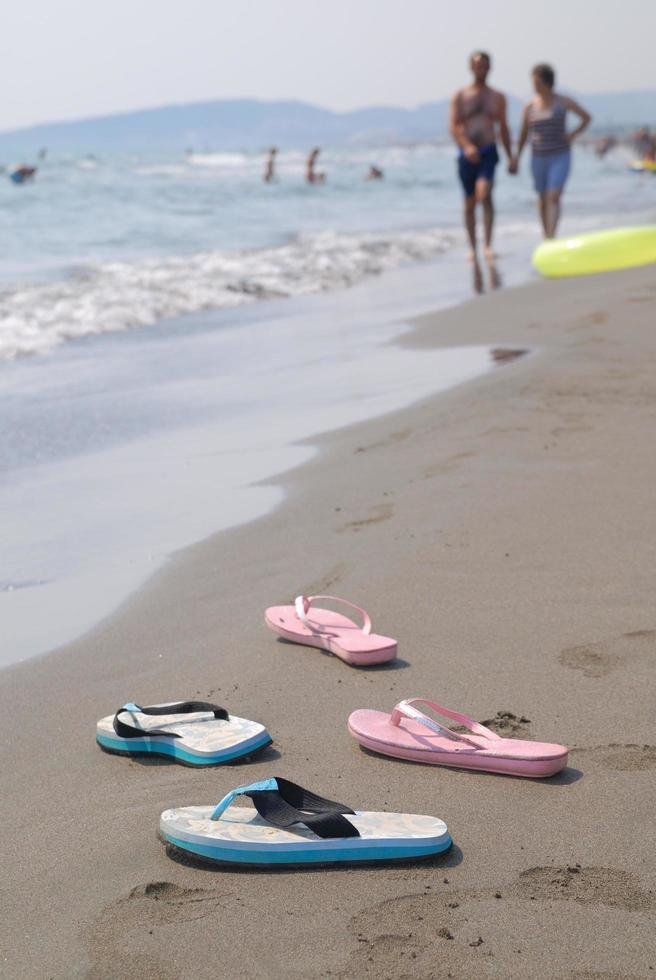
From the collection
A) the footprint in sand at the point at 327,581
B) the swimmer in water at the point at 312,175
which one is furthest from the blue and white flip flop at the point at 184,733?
the swimmer in water at the point at 312,175

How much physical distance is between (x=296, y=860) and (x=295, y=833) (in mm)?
49

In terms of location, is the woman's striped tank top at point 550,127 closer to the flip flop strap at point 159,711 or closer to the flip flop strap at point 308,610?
the flip flop strap at point 308,610

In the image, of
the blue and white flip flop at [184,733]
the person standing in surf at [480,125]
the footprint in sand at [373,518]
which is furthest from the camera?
the person standing in surf at [480,125]

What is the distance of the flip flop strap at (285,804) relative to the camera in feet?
6.61

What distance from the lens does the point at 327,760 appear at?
2.32 m

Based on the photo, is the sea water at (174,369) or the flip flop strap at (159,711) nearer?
the flip flop strap at (159,711)

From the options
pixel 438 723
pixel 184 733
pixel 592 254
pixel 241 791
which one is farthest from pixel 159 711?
pixel 592 254

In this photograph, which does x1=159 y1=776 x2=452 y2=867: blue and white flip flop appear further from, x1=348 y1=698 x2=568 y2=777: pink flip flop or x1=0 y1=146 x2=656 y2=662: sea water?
x1=0 y1=146 x2=656 y2=662: sea water

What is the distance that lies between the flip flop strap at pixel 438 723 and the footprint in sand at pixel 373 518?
52.9 inches

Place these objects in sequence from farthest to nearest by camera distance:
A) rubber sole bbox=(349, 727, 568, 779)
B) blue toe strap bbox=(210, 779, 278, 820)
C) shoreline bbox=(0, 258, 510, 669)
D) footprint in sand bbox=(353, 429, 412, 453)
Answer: footprint in sand bbox=(353, 429, 412, 453), shoreline bbox=(0, 258, 510, 669), rubber sole bbox=(349, 727, 568, 779), blue toe strap bbox=(210, 779, 278, 820)

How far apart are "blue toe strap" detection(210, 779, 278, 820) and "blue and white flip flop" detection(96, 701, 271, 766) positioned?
254mm

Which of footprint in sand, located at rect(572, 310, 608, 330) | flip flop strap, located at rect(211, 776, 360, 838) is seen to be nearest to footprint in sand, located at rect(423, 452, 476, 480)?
flip flop strap, located at rect(211, 776, 360, 838)

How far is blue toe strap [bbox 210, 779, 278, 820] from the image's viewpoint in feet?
6.73

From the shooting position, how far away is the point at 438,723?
2.43 meters
